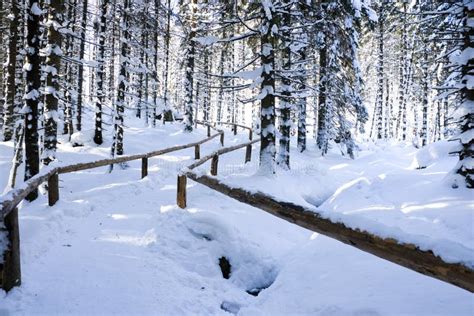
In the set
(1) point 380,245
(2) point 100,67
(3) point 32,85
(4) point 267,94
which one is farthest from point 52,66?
(1) point 380,245

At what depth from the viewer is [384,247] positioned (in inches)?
129

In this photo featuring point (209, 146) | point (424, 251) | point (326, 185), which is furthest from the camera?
point (209, 146)

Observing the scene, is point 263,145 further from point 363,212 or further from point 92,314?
point 92,314

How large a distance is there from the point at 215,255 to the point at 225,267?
0.94ft

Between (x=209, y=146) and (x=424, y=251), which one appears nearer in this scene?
(x=424, y=251)

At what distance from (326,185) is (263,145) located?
4066 mm

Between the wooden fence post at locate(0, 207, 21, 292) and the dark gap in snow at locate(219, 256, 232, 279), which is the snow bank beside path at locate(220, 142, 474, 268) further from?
the wooden fence post at locate(0, 207, 21, 292)

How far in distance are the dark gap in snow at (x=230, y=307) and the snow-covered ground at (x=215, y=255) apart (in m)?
0.03

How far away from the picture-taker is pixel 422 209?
7906 mm

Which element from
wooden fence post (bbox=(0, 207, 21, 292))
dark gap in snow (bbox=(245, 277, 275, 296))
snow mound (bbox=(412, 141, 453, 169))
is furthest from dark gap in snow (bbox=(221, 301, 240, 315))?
snow mound (bbox=(412, 141, 453, 169))

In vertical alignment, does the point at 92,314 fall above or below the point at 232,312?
above

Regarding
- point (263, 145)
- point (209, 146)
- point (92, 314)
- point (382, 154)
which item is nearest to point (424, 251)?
point (92, 314)

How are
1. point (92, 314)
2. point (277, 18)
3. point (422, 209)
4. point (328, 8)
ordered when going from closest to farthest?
point (92, 314), point (422, 209), point (277, 18), point (328, 8)

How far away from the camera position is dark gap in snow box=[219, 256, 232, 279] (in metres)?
6.51
